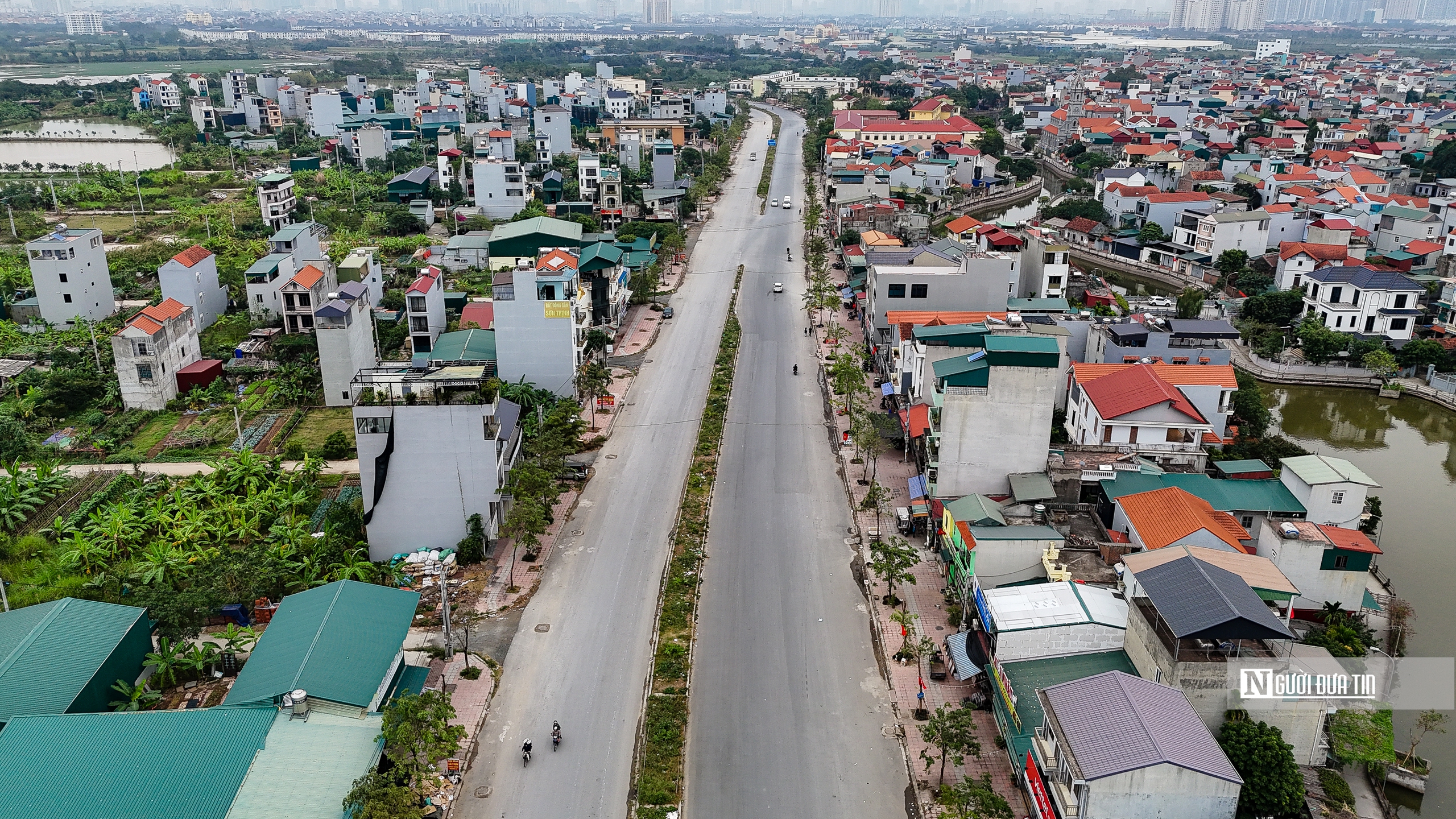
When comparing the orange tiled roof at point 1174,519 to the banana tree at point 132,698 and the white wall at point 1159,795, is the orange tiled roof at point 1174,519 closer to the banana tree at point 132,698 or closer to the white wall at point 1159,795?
the white wall at point 1159,795

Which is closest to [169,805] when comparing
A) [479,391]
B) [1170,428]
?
[479,391]

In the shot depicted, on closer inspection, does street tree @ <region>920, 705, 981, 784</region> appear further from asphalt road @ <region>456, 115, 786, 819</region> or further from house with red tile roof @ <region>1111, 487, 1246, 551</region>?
house with red tile roof @ <region>1111, 487, 1246, 551</region>

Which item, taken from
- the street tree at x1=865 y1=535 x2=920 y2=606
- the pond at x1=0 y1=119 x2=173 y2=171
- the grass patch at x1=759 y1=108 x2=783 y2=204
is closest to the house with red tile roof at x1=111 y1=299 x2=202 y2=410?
the street tree at x1=865 y1=535 x2=920 y2=606

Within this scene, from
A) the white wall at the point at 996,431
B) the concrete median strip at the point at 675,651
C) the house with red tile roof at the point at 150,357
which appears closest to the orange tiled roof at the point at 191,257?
the house with red tile roof at the point at 150,357

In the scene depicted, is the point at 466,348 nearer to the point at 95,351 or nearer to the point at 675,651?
the point at 95,351

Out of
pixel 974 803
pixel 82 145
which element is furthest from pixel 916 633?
pixel 82 145
